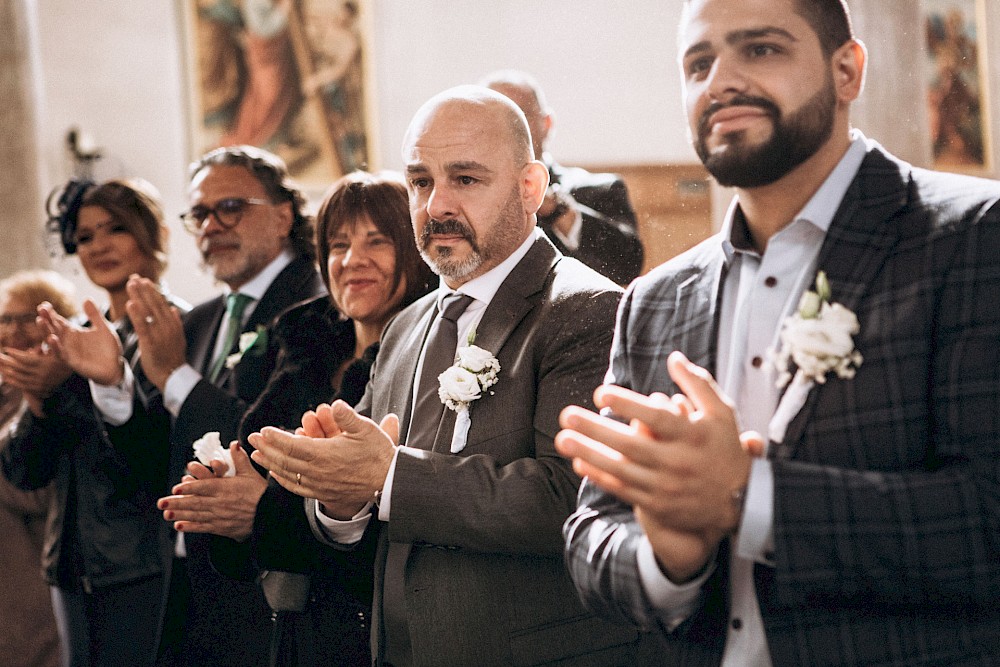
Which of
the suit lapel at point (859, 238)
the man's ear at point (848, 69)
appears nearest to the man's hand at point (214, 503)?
the suit lapel at point (859, 238)

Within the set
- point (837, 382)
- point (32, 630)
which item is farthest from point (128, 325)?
point (837, 382)

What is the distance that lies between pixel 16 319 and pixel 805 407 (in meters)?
4.37

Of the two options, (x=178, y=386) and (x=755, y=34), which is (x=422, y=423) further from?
(x=178, y=386)

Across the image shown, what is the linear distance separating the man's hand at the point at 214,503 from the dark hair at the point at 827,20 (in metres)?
1.90

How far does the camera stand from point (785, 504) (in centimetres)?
154

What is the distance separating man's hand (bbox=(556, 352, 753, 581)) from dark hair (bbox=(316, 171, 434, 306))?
1.69m

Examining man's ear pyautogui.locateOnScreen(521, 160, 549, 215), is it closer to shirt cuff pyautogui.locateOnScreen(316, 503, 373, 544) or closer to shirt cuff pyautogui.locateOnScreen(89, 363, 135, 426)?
shirt cuff pyautogui.locateOnScreen(316, 503, 373, 544)

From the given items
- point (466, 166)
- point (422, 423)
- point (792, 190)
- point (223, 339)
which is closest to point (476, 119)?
point (466, 166)

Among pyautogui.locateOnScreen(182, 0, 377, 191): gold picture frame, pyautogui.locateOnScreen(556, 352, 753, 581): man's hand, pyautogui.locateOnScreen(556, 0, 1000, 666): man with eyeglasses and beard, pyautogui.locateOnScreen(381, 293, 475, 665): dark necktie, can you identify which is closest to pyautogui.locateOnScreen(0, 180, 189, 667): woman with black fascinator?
pyautogui.locateOnScreen(381, 293, 475, 665): dark necktie

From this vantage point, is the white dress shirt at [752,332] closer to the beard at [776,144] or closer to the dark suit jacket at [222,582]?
the beard at [776,144]

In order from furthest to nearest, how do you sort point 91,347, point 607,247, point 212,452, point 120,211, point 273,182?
point 120,211 → point 273,182 → point 91,347 → point 212,452 → point 607,247

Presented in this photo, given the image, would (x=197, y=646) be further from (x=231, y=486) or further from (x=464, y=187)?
(x=464, y=187)

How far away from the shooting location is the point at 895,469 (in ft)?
5.25

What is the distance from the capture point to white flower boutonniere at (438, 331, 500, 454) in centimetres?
241
